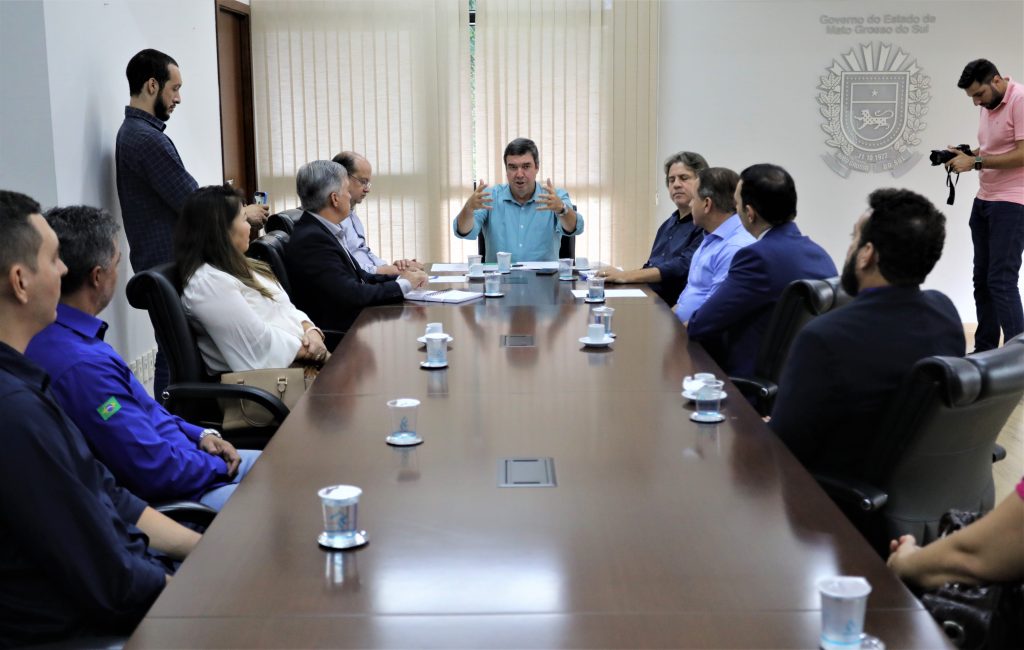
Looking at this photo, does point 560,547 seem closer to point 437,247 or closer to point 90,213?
point 90,213

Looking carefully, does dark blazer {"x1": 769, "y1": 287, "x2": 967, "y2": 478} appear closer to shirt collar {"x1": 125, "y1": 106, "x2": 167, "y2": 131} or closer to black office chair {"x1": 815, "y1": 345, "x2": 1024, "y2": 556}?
black office chair {"x1": 815, "y1": 345, "x2": 1024, "y2": 556}

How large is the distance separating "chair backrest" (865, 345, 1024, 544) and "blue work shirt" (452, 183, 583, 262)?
3.66 meters

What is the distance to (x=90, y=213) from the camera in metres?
2.23

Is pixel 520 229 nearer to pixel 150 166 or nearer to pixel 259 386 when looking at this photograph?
pixel 150 166

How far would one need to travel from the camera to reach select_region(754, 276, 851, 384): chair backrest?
300 centimetres

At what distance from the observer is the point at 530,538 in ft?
5.40

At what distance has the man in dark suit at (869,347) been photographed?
2.28 m

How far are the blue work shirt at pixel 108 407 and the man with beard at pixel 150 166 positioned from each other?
7.48 feet

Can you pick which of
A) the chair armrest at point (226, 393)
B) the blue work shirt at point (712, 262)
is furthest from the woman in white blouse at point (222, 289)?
the blue work shirt at point (712, 262)

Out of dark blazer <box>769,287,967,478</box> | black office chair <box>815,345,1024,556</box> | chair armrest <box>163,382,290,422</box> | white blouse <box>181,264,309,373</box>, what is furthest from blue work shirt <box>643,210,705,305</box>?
black office chair <box>815,345,1024,556</box>

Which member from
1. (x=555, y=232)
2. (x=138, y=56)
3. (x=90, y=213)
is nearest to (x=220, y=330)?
(x=90, y=213)

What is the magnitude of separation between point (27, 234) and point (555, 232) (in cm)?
417

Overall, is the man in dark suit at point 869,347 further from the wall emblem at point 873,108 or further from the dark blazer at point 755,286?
the wall emblem at point 873,108

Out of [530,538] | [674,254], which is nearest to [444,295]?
[674,254]
